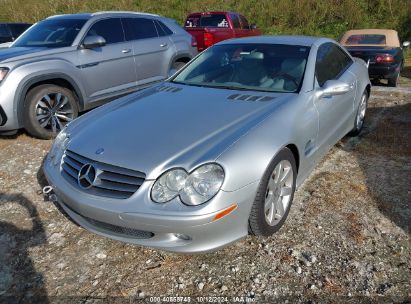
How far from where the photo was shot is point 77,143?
295cm

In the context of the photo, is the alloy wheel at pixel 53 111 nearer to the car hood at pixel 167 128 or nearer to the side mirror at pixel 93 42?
the side mirror at pixel 93 42

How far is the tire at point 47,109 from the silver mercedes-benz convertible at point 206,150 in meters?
1.90

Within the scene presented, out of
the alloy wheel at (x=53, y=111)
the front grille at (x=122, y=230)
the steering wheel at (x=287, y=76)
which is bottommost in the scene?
the alloy wheel at (x=53, y=111)

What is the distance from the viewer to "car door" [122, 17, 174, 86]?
6273 millimetres

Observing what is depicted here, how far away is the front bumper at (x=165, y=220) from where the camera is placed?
2.36 meters

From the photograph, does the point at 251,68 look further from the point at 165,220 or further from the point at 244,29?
the point at 244,29

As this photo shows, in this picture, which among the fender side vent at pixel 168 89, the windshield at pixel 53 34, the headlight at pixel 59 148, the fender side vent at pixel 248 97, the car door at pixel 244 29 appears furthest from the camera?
the car door at pixel 244 29

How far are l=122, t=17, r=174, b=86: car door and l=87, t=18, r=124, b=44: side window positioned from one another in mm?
126

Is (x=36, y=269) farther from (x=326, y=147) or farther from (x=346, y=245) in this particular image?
(x=326, y=147)

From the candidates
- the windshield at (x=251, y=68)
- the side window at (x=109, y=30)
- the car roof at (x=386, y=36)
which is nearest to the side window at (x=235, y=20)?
the car roof at (x=386, y=36)

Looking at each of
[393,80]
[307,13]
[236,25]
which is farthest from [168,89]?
[307,13]

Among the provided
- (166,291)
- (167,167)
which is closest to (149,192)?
(167,167)

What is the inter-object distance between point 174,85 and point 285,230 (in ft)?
6.15

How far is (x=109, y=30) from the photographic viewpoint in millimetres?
6016
